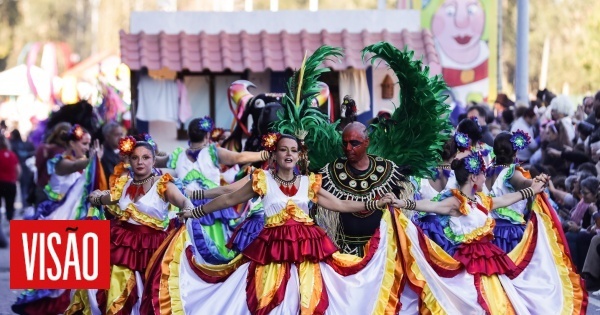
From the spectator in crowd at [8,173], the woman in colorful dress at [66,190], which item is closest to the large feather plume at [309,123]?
the woman in colorful dress at [66,190]

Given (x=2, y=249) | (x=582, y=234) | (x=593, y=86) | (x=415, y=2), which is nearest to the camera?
(x=582, y=234)

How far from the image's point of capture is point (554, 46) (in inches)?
2357

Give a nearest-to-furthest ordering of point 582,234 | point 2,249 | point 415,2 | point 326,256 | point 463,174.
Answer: point 326,256 < point 463,174 < point 582,234 < point 2,249 < point 415,2

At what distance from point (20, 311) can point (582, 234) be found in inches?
228

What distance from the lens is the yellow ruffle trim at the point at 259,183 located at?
9898 millimetres

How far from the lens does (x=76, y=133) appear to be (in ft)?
43.4

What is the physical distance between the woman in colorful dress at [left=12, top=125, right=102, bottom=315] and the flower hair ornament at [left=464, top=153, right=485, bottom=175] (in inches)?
150

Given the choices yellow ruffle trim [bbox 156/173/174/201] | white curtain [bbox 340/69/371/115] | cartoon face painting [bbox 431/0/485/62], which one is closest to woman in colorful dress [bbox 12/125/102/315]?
yellow ruffle trim [bbox 156/173/174/201]

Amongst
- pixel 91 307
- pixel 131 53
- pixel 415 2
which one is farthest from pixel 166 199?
pixel 415 2

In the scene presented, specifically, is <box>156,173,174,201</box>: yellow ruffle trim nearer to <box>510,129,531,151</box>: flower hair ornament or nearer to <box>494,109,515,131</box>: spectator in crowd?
<box>510,129,531,151</box>: flower hair ornament

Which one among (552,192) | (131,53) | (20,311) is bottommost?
(20,311)

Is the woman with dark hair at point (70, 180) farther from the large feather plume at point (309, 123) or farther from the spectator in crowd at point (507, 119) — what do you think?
the spectator in crowd at point (507, 119)

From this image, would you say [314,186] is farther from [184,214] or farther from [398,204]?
[184,214]

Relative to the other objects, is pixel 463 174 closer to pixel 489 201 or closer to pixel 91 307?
pixel 489 201
